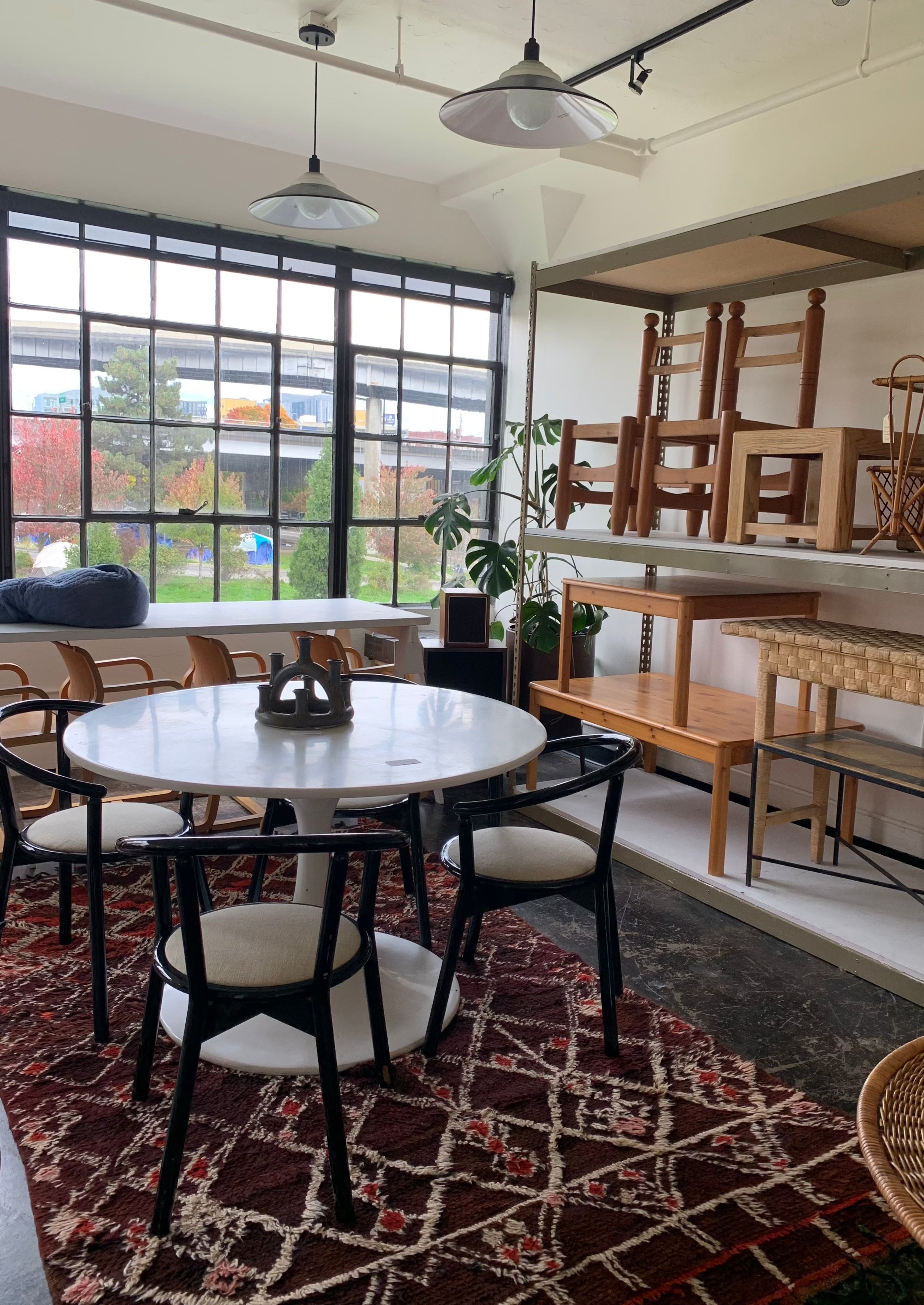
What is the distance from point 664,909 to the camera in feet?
11.2

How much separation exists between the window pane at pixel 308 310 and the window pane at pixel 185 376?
0.49 m

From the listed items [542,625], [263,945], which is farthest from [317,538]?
[263,945]

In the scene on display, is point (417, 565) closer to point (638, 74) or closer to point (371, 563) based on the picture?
point (371, 563)

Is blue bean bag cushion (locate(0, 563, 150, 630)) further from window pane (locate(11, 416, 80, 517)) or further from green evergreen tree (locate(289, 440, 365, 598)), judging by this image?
green evergreen tree (locate(289, 440, 365, 598))

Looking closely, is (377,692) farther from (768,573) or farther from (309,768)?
(768,573)

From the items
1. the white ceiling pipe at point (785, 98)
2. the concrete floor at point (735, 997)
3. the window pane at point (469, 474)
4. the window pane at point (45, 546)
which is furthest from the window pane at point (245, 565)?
the concrete floor at point (735, 997)

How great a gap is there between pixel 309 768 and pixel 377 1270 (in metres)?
0.99

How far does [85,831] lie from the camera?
102 inches

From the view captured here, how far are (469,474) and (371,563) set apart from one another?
941 millimetres

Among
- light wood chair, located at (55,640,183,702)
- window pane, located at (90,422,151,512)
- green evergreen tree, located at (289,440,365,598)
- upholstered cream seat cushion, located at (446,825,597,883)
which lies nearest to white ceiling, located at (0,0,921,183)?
window pane, located at (90,422,151,512)

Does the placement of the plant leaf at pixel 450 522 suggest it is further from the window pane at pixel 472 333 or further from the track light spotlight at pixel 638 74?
the track light spotlight at pixel 638 74

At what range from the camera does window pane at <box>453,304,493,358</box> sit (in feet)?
20.7

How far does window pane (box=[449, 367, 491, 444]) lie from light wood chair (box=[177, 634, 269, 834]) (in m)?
2.87

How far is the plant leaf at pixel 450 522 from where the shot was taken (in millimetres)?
5805
